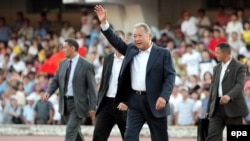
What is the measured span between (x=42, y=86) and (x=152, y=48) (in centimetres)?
1216

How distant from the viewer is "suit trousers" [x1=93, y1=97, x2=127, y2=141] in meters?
13.8

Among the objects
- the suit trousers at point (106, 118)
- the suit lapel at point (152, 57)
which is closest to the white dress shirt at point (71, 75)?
the suit trousers at point (106, 118)

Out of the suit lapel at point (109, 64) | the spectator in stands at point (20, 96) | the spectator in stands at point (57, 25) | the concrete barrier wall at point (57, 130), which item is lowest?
the concrete barrier wall at point (57, 130)

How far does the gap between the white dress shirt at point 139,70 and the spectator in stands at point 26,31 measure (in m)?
15.8

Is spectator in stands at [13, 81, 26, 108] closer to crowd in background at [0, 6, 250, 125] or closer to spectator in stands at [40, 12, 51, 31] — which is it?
crowd in background at [0, 6, 250, 125]

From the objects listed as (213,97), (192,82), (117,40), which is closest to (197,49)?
(192,82)

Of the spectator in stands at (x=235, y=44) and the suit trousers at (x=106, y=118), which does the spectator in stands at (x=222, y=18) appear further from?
the suit trousers at (x=106, y=118)

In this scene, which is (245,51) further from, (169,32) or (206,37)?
(169,32)

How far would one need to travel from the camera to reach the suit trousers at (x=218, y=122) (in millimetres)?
13976

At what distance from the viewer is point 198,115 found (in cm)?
2127

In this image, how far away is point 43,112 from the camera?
74.3 ft

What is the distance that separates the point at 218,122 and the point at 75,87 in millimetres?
2599

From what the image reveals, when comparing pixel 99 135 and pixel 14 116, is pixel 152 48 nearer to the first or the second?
pixel 99 135

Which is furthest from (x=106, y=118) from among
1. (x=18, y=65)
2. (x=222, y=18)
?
(x=18, y=65)
